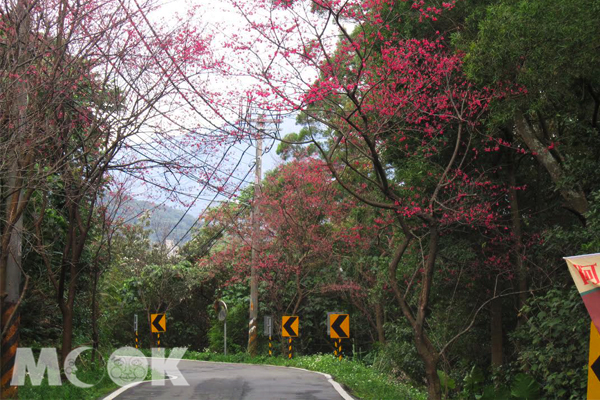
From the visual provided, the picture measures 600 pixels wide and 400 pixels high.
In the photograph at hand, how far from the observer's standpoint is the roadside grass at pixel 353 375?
1364 centimetres

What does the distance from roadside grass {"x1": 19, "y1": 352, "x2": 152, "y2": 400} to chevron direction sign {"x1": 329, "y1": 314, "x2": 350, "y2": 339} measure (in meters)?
5.99

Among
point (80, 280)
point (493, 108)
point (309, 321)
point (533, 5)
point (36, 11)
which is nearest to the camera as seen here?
point (36, 11)

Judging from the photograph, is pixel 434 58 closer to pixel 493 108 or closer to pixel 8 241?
pixel 493 108

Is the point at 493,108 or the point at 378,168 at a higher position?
the point at 493,108

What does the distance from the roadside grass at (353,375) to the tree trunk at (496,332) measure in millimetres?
1935

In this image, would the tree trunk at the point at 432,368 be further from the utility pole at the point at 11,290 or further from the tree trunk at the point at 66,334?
the utility pole at the point at 11,290

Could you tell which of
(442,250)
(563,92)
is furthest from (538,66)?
(442,250)

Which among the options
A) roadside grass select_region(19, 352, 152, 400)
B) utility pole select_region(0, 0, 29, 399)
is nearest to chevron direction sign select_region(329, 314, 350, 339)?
roadside grass select_region(19, 352, 152, 400)

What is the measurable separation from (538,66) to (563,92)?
934 mm

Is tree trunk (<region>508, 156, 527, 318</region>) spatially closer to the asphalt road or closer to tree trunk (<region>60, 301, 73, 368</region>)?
the asphalt road

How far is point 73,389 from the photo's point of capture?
38.2 feet

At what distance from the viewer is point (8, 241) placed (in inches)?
412

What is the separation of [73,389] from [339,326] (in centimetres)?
792

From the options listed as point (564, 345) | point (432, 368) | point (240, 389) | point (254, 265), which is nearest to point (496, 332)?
point (432, 368)
